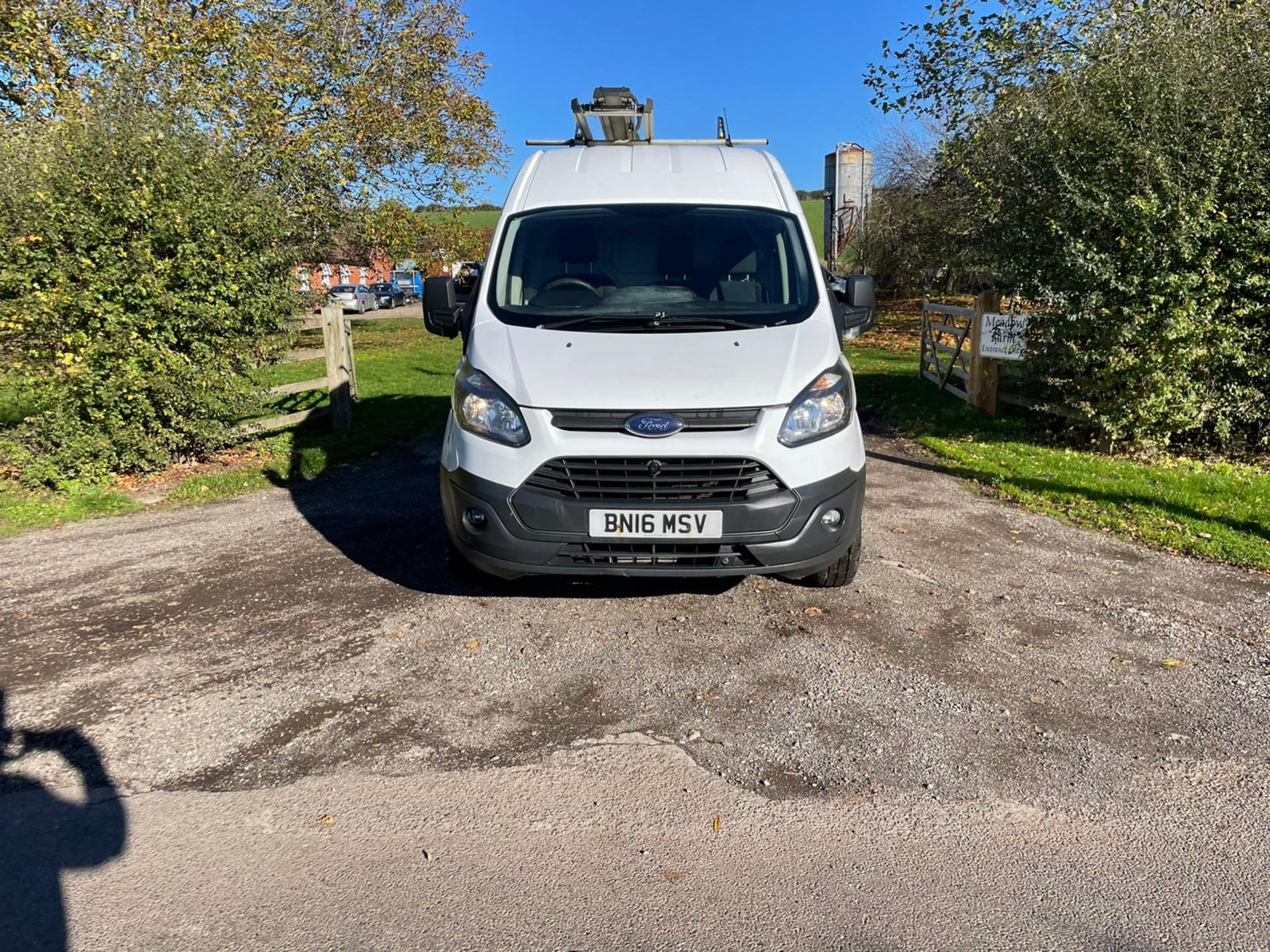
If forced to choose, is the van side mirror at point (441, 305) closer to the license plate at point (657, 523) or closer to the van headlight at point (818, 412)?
the license plate at point (657, 523)

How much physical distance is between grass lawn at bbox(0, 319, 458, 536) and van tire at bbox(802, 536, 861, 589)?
5.14m

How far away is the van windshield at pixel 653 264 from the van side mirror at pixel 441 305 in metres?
0.33

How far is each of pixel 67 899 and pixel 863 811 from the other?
2.50 m

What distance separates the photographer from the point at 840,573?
187 inches

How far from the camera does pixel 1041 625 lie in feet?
14.5

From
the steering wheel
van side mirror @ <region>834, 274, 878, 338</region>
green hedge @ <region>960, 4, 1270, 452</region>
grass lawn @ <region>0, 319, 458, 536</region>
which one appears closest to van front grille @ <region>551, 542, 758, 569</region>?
the steering wheel

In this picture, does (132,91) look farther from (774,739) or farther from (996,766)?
(996,766)

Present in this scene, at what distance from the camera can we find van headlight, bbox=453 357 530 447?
13.1ft

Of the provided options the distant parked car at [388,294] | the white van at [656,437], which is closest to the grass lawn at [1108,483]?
the white van at [656,437]

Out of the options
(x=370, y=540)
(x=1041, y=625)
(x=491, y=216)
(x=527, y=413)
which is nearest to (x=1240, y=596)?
(x=1041, y=625)

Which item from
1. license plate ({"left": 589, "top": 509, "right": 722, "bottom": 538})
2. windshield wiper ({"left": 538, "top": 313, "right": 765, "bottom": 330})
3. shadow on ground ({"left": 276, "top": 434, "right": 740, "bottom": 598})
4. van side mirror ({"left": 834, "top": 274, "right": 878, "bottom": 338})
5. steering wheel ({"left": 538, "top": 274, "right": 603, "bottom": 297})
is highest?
steering wheel ({"left": 538, "top": 274, "right": 603, "bottom": 297})

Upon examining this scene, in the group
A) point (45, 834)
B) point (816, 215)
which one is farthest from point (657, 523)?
point (816, 215)

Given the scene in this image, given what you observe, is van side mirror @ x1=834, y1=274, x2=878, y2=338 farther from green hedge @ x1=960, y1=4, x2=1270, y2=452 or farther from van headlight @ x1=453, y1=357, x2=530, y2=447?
green hedge @ x1=960, y1=4, x2=1270, y2=452

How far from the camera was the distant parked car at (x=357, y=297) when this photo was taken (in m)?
43.0
